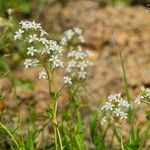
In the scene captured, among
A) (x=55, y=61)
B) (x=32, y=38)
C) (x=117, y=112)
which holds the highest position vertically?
(x=32, y=38)

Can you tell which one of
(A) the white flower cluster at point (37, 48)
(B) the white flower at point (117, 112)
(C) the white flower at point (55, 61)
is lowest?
(B) the white flower at point (117, 112)

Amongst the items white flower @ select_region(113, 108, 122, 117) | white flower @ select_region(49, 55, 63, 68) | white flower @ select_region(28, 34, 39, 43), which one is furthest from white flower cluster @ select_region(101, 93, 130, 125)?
white flower @ select_region(28, 34, 39, 43)

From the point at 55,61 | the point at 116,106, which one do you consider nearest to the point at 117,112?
the point at 116,106

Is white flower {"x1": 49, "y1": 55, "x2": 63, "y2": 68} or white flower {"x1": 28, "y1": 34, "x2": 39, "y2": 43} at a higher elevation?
white flower {"x1": 28, "y1": 34, "x2": 39, "y2": 43}

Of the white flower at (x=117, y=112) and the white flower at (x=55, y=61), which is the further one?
the white flower at (x=117, y=112)

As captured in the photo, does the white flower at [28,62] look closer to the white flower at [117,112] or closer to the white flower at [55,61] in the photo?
the white flower at [55,61]

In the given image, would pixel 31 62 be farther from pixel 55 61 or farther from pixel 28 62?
pixel 55 61

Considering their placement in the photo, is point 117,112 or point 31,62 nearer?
point 31,62

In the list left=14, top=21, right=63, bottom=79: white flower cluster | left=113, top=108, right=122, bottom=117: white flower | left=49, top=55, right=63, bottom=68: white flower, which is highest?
left=14, top=21, right=63, bottom=79: white flower cluster

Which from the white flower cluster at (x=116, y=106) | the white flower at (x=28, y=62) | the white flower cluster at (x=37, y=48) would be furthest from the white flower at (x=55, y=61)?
the white flower cluster at (x=116, y=106)

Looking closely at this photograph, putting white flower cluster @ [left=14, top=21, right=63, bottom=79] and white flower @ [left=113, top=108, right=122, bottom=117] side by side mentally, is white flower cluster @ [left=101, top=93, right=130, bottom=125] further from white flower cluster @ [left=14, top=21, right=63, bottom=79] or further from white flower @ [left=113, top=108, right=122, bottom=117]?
white flower cluster @ [left=14, top=21, right=63, bottom=79]

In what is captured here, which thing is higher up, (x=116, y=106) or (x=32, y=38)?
(x=32, y=38)
